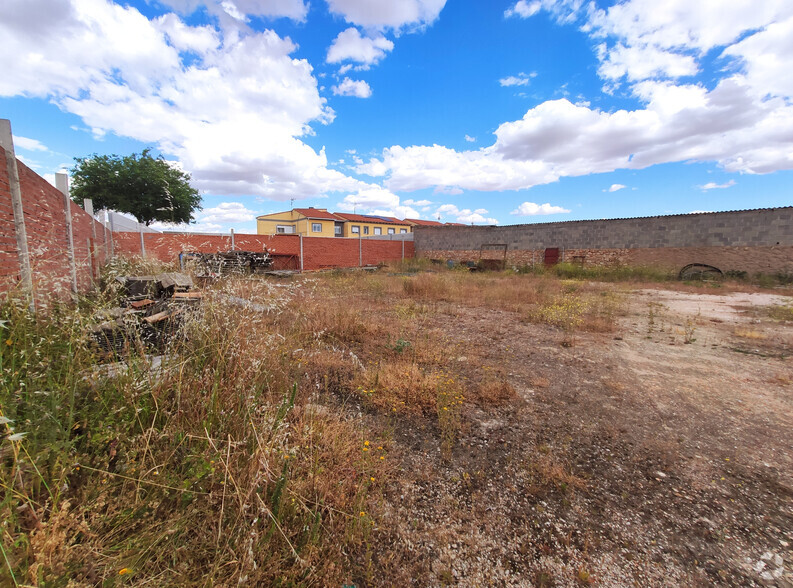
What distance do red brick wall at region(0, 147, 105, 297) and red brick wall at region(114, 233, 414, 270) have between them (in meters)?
8.01

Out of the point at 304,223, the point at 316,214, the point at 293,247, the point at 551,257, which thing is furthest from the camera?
the point at 316,214

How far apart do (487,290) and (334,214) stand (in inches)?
1346

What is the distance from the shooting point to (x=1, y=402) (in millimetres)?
1144

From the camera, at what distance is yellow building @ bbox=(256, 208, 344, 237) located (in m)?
35.3

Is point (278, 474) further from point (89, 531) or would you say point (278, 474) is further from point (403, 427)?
point (403, 427)

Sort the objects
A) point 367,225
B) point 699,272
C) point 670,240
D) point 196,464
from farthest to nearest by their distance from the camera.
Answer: point 367,225 → point 670,240 → point 699,272 → point 196,464

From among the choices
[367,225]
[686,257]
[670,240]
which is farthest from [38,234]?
[367,225]

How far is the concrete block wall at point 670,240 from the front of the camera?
11.8 m

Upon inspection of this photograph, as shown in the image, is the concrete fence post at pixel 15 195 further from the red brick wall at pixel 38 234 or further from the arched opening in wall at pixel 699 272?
the arched opening in wall at pixel 699 272

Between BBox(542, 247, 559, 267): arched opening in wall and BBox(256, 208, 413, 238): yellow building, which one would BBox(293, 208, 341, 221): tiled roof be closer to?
BBox(256, 208, 413, 238): yellow building

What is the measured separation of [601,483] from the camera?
182cm

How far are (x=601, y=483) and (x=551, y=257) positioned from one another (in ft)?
54.4

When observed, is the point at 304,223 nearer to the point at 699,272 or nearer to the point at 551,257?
the point at 551,257

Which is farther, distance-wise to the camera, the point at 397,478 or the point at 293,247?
the point at 293,247
